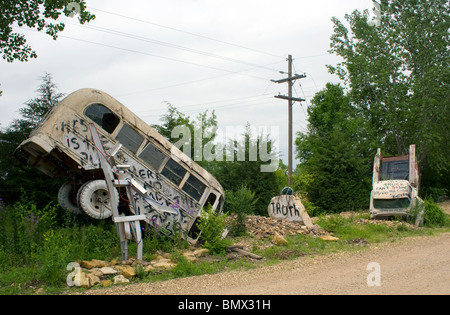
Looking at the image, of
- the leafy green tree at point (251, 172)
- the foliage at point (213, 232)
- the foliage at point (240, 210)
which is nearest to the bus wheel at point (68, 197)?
the foliage at point (213, 232)

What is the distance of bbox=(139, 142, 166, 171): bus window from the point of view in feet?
38.3

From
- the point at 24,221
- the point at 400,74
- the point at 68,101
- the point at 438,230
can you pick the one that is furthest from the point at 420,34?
the point at 24,221

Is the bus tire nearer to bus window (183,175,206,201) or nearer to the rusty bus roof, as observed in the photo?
the rusty bus roof

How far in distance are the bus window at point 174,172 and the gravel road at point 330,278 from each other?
3.68m

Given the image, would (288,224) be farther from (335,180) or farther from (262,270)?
(335,180)

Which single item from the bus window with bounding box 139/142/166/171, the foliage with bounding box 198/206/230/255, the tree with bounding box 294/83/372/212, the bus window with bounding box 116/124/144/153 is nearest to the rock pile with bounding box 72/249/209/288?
the foliage with bounding box 198/206/230/255

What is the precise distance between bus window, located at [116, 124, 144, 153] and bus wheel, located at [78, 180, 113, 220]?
1128 mm

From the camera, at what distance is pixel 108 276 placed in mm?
8312

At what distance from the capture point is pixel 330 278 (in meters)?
7.91

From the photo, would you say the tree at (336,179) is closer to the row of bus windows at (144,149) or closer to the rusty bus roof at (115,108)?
the rusty bus roof at (115,108)

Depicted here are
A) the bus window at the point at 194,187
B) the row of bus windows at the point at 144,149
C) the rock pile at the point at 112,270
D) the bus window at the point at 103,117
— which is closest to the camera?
the rock pile at the point at 112,270

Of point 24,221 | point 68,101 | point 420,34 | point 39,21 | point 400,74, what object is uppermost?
point 420,34

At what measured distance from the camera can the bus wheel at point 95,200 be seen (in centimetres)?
1072

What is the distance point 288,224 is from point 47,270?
8.38 m
